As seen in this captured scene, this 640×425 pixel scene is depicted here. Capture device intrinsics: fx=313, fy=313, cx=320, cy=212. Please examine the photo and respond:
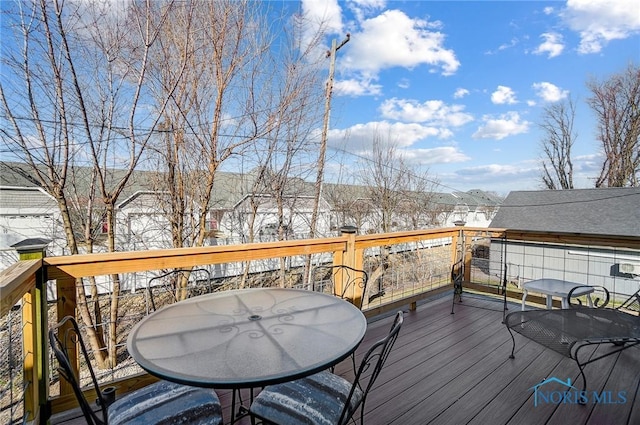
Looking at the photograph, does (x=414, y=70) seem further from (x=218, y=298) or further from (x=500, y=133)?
(x=218, y=298)

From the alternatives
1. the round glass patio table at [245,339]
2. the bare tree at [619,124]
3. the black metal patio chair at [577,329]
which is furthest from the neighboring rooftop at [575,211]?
the round glass patio table at [245,339]

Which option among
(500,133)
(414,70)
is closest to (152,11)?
(414,70)

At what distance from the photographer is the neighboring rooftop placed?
38.8 feet

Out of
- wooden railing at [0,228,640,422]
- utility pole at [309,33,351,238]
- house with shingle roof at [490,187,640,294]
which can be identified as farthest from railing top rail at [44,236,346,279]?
house with shingle roof at [490,187,640,294]

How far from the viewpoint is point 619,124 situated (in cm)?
1565

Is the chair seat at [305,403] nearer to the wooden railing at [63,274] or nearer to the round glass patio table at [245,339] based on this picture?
the round glass patio table at [245,339]

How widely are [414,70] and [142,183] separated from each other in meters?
8.23

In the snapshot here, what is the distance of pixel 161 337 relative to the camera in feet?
4.47

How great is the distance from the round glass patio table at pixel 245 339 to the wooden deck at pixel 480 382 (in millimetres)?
703

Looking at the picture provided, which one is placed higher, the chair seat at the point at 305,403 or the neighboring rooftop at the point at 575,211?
the neighboring rooftop at the point at 575,211

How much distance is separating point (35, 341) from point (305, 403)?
1.43 meters

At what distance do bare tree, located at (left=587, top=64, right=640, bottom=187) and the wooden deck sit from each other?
17800 mm

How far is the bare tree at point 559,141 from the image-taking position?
17391 mm

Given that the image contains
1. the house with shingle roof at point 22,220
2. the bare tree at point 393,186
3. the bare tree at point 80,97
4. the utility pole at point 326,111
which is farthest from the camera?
the bare tree at point 393,186
